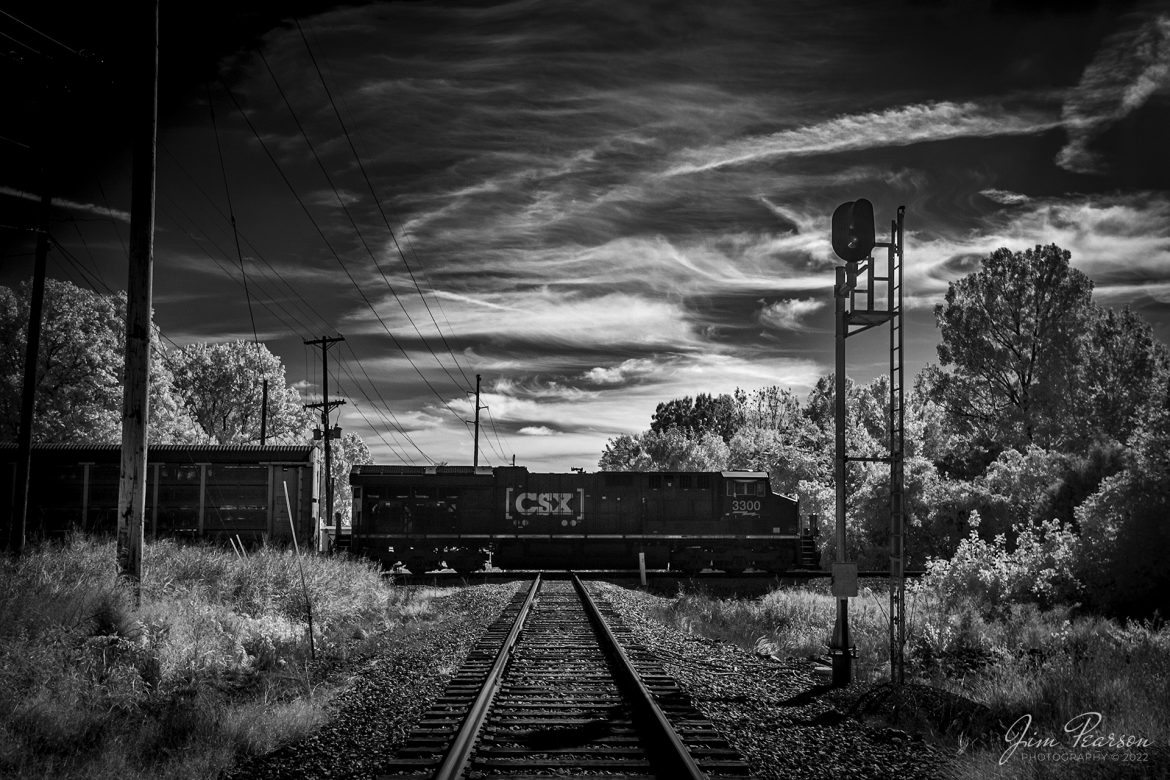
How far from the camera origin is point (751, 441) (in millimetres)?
70375

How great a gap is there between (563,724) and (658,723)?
96 centimetres

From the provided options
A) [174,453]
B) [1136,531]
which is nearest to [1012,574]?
[1136,531]

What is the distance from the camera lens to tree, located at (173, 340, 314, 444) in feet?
180

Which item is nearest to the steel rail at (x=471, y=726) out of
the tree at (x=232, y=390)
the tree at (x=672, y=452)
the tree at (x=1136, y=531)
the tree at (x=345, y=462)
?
the tree at (x=1136, y=531)

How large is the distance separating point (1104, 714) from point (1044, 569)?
10.8 meters

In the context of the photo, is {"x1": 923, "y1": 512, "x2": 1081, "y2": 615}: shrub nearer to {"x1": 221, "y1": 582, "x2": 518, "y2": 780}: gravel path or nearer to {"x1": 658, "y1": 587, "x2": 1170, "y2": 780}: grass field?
{"x1": 658, "y1": 587, "x2": 1170, "y2": 780}: grass field

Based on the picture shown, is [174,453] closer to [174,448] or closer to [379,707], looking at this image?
[174,448]

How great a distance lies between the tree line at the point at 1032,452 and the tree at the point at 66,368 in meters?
32.7

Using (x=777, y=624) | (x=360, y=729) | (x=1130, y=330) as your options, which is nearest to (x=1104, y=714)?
(x=360, y=729)

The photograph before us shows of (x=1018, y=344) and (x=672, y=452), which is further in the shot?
(x=672, y=452)

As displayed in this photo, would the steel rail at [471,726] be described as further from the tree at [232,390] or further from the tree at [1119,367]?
the tree at [232,390]

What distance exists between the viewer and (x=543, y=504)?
32.3 metres

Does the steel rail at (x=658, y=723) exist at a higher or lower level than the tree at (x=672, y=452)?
lower

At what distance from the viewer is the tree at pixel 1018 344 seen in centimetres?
3531
